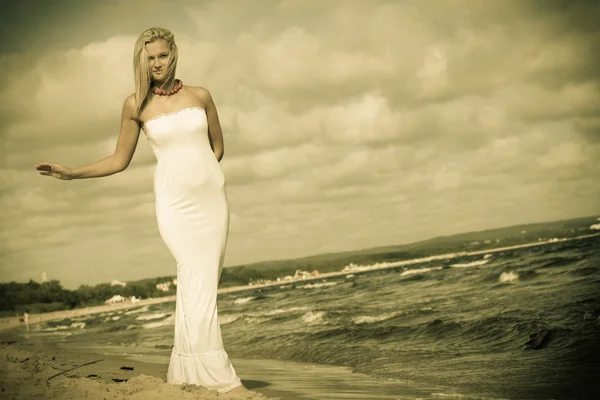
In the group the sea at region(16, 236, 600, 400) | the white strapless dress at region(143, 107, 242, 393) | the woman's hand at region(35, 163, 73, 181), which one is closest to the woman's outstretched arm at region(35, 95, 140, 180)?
the woman's hand at region(35, 163, 73, 181)

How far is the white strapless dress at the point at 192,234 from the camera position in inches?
150

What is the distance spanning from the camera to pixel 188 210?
3.84 metres

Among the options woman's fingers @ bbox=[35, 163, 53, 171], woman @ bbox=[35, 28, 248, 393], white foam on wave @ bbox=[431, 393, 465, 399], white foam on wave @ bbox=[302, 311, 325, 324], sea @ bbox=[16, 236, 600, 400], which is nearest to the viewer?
woman @ bbox=[35, 28, 248, 393]

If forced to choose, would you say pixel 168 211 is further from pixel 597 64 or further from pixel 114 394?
pixel 597 64

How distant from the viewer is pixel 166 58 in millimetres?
3768

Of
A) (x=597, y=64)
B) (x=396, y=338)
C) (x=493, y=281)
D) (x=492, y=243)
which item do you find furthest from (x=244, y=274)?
(x=396, y=338)

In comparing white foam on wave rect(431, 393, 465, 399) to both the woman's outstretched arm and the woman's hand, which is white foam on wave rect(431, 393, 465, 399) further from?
the woman's hand

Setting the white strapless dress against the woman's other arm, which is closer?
the white strapless dress

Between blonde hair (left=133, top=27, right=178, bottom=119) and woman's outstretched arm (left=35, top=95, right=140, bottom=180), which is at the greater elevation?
blonde hair (left=133, top=27, right=178, bottom=119)

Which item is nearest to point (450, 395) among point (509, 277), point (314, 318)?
point (314, 318)

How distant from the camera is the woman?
12.5ft

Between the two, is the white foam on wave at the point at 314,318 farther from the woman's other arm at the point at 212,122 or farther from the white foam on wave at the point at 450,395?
the woman's other arm at the point at 212,122

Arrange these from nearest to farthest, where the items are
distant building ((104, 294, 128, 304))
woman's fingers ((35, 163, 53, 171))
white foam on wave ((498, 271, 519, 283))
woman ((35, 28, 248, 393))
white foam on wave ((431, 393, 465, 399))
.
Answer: woman ((35, 28, 248, 393)) → woman's fingers ((35, 163, 53, 171)) → white foam on wave ((431, 393, 465, 399)) → white foam on wave ((498, 271, 519, 283)) → distant building ((104, 294, 128, 304))

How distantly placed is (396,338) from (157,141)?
227 inches
